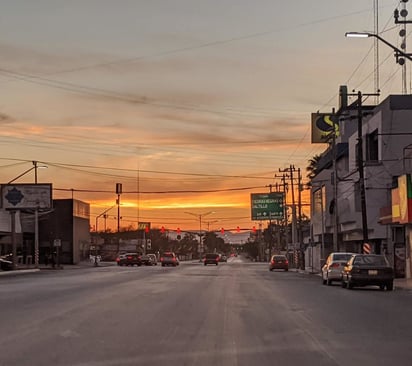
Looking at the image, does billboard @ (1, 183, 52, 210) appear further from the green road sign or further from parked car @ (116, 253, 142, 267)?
the green road sign

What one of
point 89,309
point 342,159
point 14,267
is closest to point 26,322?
point 89,309

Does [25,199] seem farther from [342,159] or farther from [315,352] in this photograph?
[315,352]

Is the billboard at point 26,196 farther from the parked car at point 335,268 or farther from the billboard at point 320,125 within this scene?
the parked car at point 335,268

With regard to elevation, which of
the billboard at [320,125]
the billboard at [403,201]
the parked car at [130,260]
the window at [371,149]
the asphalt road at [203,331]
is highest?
the billboard at [320,125]

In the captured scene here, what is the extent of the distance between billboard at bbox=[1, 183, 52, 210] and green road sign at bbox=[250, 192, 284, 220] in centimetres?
2390

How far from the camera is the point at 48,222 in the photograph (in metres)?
90.8

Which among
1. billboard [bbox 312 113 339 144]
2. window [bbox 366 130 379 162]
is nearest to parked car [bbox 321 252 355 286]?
window [bbox 366 130 379 162]

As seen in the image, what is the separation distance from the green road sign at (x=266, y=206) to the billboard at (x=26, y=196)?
2390 cm

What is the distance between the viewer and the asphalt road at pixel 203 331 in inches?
432

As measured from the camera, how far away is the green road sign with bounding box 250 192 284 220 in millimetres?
81500

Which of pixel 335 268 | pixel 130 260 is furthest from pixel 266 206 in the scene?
pixel 335 268

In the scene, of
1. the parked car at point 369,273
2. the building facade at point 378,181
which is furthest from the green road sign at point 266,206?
the parked car at point 369,273

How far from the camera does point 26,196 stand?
70.9 m

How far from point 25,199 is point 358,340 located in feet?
201
